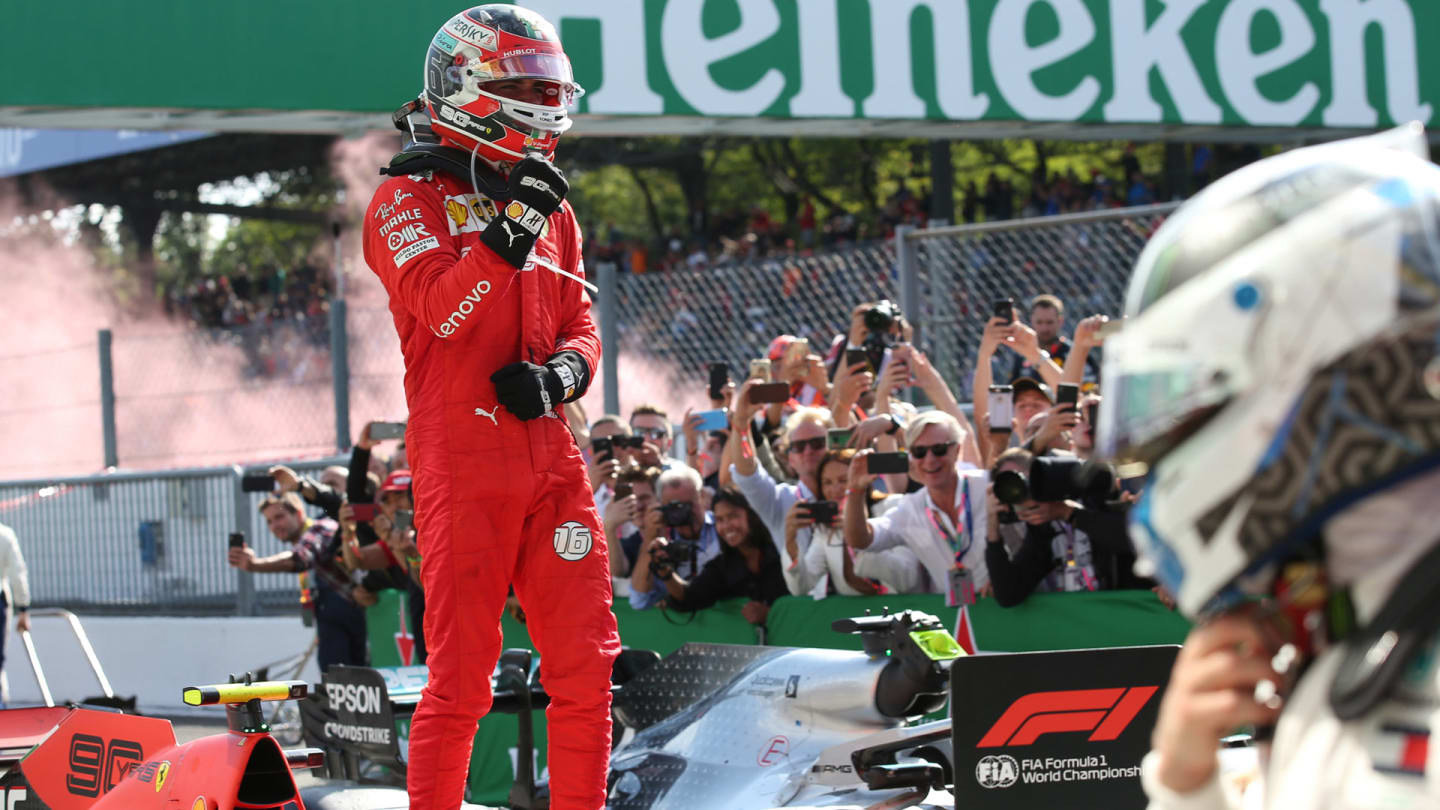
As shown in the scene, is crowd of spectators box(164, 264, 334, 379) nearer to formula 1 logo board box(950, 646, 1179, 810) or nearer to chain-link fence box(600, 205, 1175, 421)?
chain-link fence box(600, 205, 1175, 421)

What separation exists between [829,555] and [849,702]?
1.54 metres

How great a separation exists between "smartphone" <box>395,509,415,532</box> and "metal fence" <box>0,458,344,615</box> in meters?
3.63

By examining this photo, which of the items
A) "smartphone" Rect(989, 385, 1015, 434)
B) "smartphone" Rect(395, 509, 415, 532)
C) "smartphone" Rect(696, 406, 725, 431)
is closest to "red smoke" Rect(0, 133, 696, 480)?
"smartphone" Rect(696, 406, 725, 431)

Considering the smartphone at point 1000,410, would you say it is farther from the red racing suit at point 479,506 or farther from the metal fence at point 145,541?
the metal fence at point 145,541

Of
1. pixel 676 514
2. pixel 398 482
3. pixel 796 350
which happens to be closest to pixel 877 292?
pixel 796 350

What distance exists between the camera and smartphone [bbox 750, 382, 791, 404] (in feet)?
22.8

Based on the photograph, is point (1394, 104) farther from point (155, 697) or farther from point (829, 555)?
point (155, 697)

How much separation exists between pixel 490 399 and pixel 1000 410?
3.11 metres

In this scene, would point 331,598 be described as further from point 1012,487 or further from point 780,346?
point 1012,487

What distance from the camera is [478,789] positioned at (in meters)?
7.83

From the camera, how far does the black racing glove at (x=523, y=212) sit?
3719mm

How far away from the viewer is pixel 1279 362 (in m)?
1.38

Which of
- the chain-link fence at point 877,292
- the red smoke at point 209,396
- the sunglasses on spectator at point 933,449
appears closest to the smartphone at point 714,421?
the chain-link fence at point 877,292

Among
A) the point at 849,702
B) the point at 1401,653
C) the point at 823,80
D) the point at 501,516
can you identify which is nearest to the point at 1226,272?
the point at 1401,653
